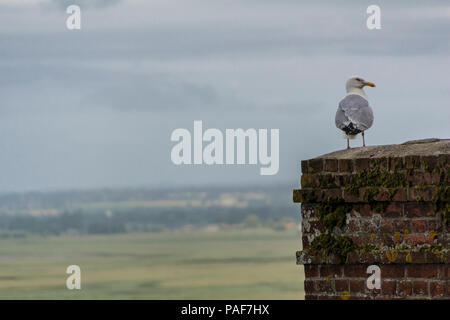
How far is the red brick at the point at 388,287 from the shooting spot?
5.15 metres

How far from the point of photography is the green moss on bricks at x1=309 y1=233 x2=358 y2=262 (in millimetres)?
5277

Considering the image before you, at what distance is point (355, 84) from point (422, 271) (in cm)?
480

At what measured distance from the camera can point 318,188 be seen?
5410 mm

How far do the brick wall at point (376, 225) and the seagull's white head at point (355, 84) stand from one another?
4178mm

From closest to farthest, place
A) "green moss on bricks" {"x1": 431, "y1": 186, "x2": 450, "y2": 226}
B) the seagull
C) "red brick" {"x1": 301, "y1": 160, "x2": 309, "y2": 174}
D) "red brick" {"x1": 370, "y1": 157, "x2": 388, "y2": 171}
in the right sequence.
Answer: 1. "green moss on bricks" {"x1": 431, "y1": 186, "x2": 450, "y2": 226}
2. "red brick" {"x1": 370, "y1": 157, "x2": 388, "y2": 171}
3. "red brick" {"x1": 301, "y1": 160, "x2": 309, "y2": 174}
4. the seagull

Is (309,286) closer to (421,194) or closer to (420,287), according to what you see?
(420,287)

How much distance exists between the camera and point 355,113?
8.19 meters

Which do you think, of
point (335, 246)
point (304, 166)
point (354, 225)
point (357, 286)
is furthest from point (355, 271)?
point (304, 166)

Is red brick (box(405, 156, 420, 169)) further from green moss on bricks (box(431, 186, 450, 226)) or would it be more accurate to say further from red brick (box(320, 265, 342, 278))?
red brick (box(320, 265, 342, 278))

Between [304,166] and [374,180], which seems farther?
A: [304,166]

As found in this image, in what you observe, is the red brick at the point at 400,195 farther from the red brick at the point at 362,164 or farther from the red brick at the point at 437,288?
the red brick at the point at 437,288

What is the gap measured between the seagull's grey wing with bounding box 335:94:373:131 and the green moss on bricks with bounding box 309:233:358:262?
2.72 meters

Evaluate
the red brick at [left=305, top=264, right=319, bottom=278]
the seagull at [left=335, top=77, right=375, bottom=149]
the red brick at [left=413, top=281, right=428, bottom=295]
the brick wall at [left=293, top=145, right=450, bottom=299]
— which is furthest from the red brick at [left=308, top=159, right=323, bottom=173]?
the seagull at [left=335, top=77, right=375, bottom=149]
